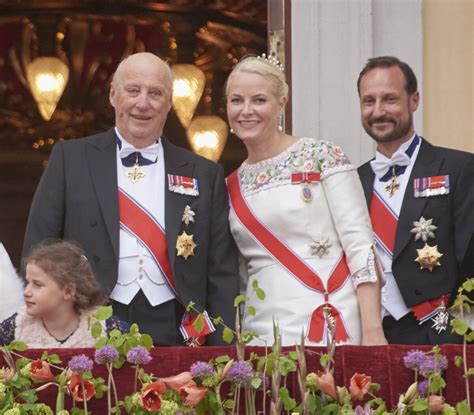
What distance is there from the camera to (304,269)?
4125 mm

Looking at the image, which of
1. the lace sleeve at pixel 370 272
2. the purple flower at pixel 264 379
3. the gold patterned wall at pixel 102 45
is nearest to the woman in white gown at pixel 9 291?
the lace sleeve at pixel 370 272

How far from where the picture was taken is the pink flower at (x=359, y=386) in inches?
114

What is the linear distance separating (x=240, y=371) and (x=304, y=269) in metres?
1.29

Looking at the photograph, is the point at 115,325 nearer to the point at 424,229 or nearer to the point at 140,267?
the point at 140,267

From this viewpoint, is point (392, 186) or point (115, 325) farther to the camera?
point (392, 186)

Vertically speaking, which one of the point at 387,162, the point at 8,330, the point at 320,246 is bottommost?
the point at 8,330

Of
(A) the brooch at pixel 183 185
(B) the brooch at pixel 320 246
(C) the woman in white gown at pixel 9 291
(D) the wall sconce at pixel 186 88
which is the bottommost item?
(C) the woman in white gown at pixel 9 291

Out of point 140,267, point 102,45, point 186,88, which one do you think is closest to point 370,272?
point 140,267

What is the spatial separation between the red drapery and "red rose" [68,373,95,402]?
0.22m

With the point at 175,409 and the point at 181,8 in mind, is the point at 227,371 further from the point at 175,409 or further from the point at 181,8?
the point at 181,8

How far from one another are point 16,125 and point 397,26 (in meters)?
2.98

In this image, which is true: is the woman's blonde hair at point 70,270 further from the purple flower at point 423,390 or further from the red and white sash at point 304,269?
the purple flower at point 423,390

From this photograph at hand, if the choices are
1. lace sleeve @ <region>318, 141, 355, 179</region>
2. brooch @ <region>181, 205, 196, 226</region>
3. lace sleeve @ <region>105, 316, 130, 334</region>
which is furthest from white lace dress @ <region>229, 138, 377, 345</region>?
lace sleeve @ <region>105, 316, 130, 334</region>

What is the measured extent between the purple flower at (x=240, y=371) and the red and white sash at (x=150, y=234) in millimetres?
1224
